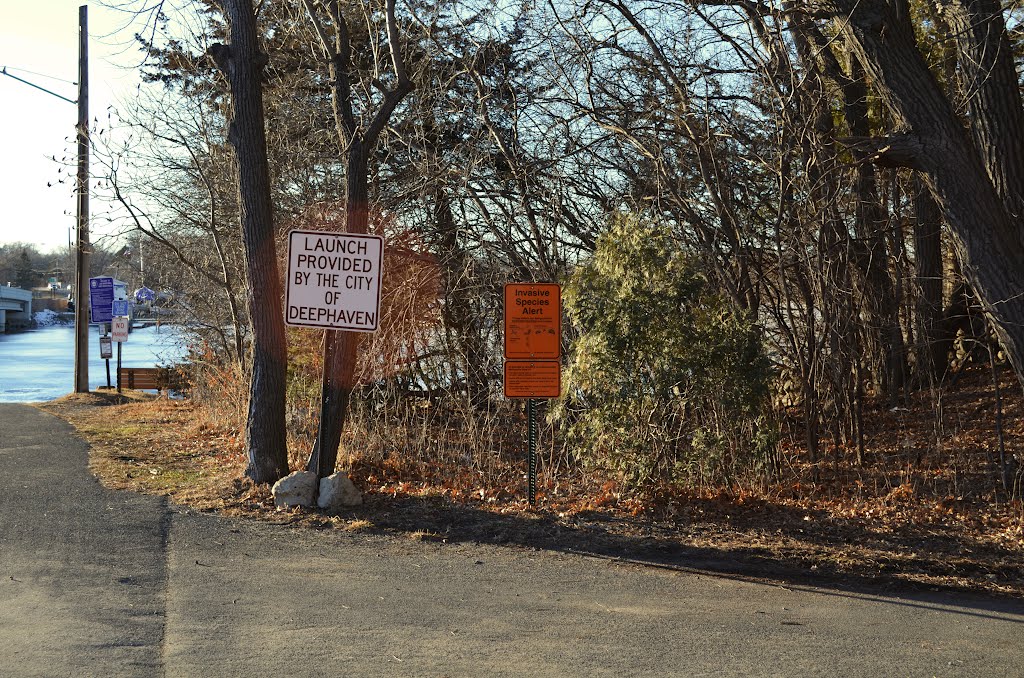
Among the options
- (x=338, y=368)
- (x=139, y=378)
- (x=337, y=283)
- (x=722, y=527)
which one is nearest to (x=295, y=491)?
(x=338, y=368)

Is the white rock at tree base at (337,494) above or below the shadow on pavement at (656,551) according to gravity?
above

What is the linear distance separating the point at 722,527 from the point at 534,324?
2.49 m

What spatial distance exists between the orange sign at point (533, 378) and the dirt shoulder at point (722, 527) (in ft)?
3.56

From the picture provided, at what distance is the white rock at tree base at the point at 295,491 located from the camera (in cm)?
972

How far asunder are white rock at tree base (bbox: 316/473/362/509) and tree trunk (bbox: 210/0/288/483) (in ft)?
4.07

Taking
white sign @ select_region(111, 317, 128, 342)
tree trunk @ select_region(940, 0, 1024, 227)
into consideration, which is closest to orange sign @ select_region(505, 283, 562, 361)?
tree trunk @ select_region(940, 0, 1024, 227)

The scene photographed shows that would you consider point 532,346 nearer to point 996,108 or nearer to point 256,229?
point 256,229

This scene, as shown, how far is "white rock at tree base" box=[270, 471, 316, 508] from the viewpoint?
31.9 feet

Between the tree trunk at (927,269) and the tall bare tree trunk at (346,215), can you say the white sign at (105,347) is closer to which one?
the tall bare tree trunk at (346,215)

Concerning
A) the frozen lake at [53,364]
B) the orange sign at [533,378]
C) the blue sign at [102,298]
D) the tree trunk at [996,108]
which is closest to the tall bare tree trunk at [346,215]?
the orange sign at [533,378]

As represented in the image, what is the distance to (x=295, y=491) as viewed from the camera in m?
9.73

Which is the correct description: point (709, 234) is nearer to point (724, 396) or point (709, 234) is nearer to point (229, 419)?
point (724, 396)

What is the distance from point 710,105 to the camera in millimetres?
12961

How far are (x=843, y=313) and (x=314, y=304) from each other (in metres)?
6.40
